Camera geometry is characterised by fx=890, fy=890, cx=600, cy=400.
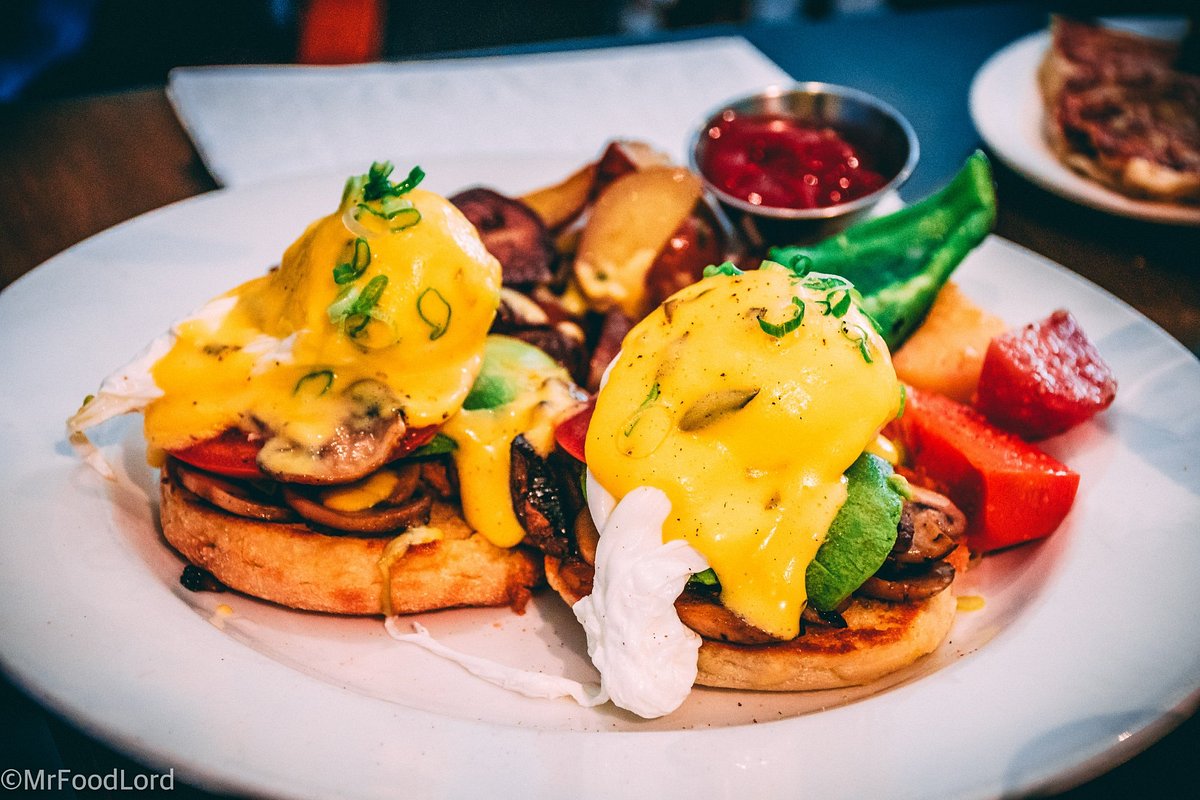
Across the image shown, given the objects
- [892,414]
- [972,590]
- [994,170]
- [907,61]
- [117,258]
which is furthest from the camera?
[907,61]

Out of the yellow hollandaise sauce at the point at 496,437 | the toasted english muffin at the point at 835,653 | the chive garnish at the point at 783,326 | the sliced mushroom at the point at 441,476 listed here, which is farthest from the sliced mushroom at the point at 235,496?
the chive garnish at the point at 783,326

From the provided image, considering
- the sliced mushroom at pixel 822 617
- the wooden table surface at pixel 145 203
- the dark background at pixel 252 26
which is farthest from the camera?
the dark background at pixel 252 26

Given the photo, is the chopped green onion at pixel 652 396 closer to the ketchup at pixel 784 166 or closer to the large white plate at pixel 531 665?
the large white plate at pixel 531 665

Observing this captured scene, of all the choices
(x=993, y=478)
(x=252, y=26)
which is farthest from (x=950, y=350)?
(x=252, y=26)

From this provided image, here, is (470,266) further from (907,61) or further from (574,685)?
(907,61)

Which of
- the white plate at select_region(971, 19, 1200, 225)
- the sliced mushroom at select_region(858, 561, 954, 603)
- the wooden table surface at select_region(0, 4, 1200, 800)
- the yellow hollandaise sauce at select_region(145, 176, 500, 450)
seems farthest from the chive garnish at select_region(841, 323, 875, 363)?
the white plate at select_region(971, 19, 1200, 225)

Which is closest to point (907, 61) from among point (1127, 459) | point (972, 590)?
point (1127, 459)
